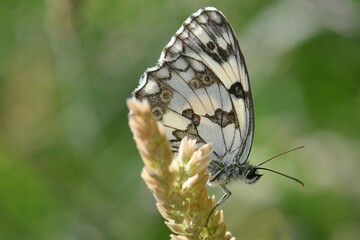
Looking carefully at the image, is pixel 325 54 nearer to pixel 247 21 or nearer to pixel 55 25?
pixel 247 21

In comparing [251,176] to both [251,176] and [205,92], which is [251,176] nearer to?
[251,176]

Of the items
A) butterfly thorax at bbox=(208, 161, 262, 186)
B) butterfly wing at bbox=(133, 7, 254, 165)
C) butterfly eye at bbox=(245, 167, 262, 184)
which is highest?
butterfly wing at bbox=(133, 7, 254, 165)

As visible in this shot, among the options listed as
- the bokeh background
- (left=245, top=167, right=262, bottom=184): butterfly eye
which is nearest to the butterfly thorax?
(left=245, top=167, right=262, bottom=184): butterfly eye

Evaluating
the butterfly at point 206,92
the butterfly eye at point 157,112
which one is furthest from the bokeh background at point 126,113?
the butterfly eye at point 157,112

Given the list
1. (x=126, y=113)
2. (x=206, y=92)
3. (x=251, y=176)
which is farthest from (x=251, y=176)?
(x=126, y=113)

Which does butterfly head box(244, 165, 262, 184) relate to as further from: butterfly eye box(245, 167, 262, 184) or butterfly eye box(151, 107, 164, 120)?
butterfly eye box(151, 107, 164, 120)
